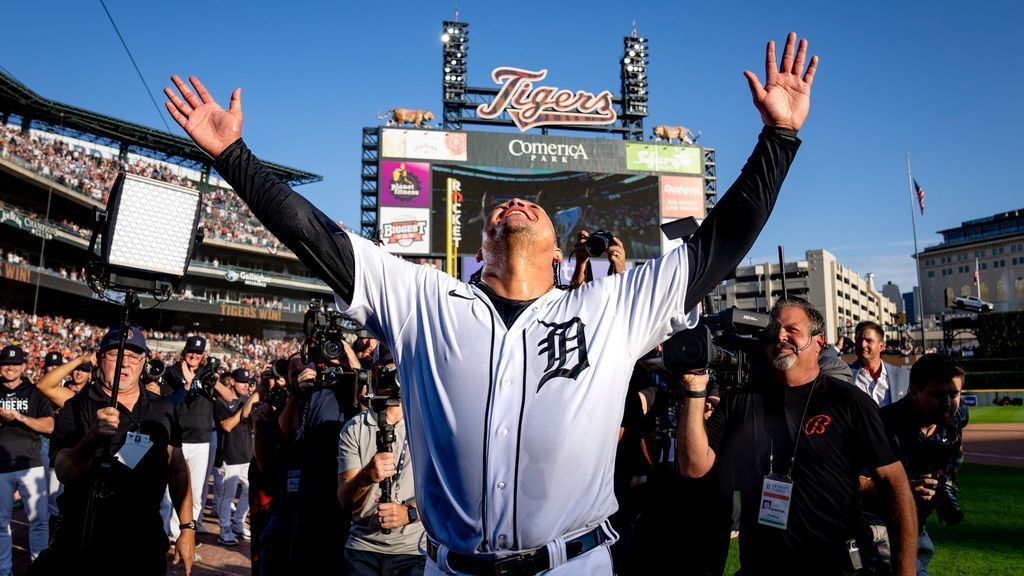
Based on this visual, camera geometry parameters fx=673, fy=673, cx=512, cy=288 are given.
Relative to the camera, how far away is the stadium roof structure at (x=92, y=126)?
43.6 meters

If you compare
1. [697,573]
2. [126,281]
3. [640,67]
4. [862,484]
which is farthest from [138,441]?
[640,67]

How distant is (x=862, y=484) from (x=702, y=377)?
1.49m

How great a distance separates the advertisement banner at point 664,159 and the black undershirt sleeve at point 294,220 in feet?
108

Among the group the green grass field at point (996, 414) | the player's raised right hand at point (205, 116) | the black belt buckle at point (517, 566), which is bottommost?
the green grass field at point (996, 414)

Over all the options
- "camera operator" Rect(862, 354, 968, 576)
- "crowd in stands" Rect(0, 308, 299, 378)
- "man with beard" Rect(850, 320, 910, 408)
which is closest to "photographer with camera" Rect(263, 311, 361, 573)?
"camera operator" Rect(862, 354, 968, 576)

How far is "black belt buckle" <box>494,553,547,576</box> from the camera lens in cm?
207

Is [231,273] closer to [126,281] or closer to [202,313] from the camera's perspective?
[202,313]

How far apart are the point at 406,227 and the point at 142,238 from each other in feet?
87.1

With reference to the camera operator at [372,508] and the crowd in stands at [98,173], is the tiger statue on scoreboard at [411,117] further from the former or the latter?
the camera operator at [372,508]

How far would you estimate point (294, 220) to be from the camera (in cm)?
216

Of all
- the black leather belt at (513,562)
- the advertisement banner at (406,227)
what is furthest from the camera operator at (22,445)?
the advertisement banner at (406,227)

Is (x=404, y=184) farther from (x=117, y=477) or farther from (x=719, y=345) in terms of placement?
(x=719, y=345)

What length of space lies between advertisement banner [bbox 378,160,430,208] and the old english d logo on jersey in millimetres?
28968

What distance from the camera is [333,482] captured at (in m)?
5.00
